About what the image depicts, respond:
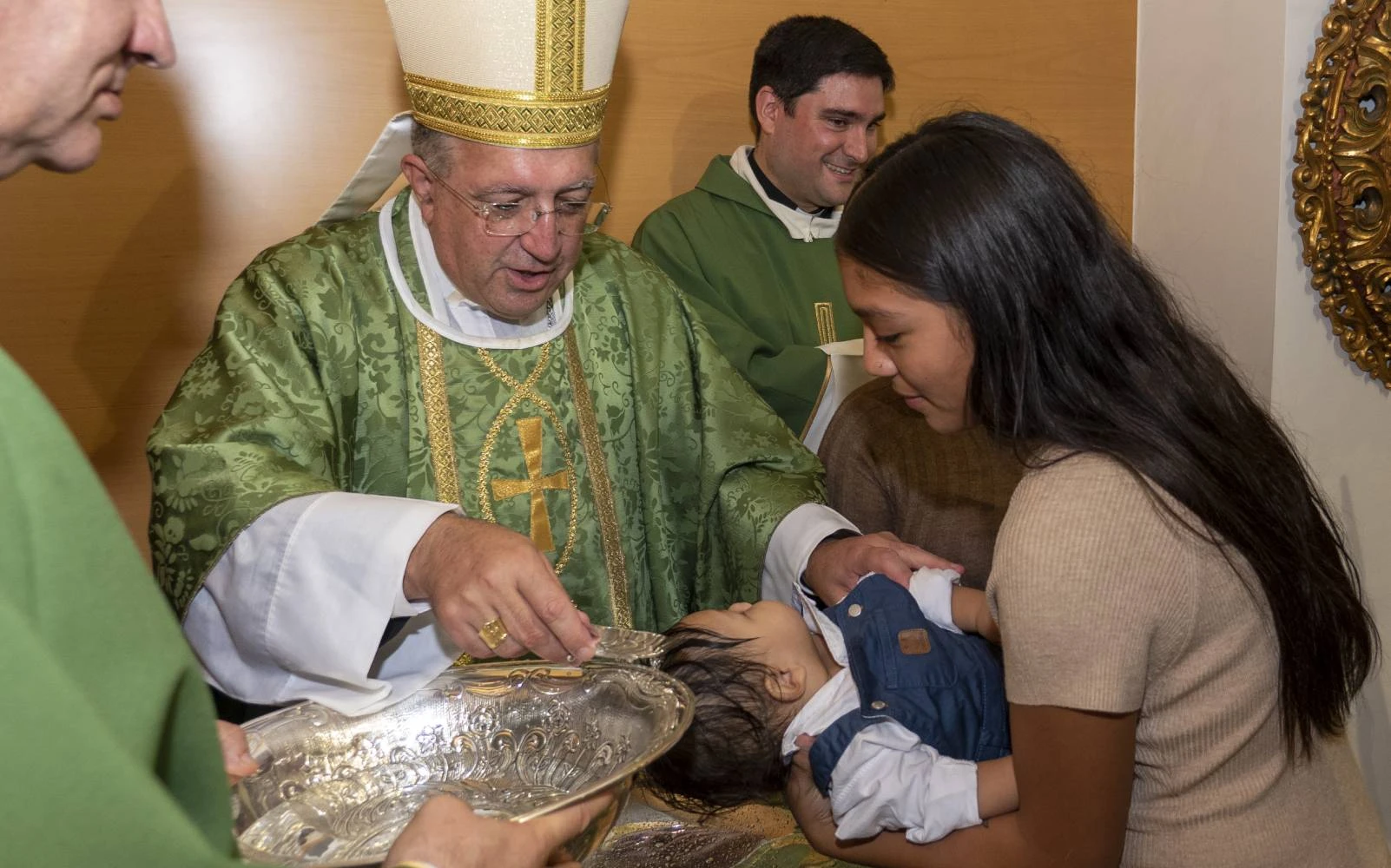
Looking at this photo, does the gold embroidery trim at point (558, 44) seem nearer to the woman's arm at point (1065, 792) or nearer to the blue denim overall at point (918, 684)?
the blue denim overall at point (918, 684)

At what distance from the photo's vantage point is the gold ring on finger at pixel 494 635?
187 centimetres

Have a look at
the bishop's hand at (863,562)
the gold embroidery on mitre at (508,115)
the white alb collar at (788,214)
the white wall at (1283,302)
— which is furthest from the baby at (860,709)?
the white alb collar at (788,214)

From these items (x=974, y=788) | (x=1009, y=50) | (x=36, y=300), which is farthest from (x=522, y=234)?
(x=1009, y=50)

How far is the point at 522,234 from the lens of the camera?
2.62 meters

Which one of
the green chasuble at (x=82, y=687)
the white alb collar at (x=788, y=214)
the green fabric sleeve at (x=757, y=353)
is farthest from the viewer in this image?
the white alb collar at (x=788, y=214)

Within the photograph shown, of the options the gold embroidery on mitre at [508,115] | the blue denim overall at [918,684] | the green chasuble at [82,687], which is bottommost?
the blue denim overall at [918,684]

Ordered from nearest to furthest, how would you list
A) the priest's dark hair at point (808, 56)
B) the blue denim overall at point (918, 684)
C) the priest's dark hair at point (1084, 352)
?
1. the priest's dark hair at point (1084, 352)
2. the blue denim overall at point (918, 684)
3. the priest's dark hair at point (808, 56)

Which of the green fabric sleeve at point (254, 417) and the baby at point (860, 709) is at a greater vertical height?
the green fabric sleeve at point (254, 417)

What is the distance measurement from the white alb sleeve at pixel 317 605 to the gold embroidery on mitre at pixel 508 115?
85cm

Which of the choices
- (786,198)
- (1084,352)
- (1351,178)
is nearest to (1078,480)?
(1084,352)

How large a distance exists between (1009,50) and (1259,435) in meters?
2.86

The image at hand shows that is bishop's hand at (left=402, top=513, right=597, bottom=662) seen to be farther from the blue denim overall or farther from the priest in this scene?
the blue denim overall

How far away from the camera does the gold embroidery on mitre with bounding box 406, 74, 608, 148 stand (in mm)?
2629

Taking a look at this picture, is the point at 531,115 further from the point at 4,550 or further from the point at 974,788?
the point at 4,550
